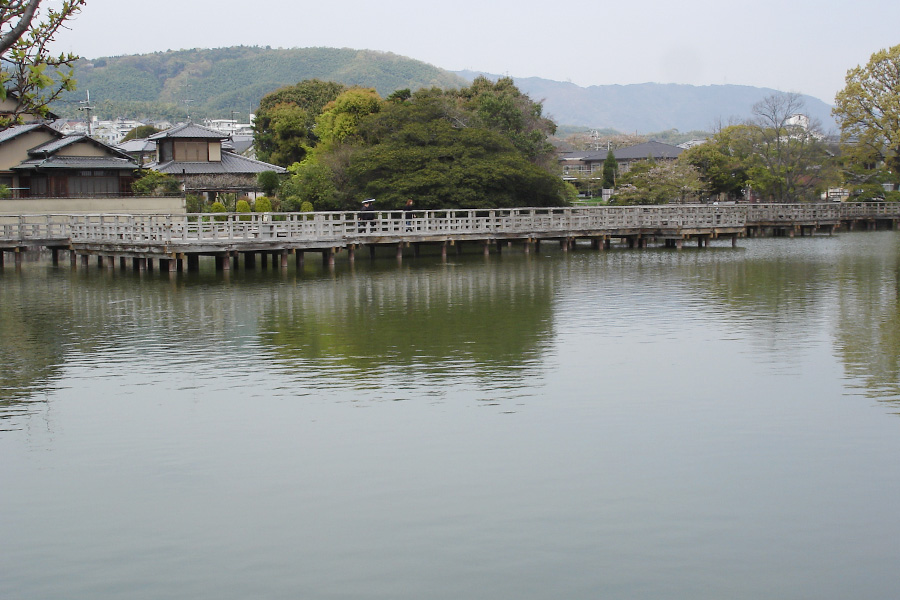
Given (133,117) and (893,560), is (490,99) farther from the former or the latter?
(133,117)

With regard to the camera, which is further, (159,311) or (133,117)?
(133,117)

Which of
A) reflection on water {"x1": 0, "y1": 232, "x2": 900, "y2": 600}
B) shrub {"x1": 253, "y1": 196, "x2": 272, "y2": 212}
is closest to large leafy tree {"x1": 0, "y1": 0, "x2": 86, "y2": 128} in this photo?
reflection on water {"x1": 0, "y1": 232, "x2": 900, "y2": 600}

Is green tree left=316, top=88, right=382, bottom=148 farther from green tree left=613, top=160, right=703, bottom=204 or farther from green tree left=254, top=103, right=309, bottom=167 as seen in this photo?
green tree left=613, top=160, right=703, bottom=204

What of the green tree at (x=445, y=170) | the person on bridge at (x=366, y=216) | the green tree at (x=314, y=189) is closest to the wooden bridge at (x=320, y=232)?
the person on bridge at (x=366, y=216)

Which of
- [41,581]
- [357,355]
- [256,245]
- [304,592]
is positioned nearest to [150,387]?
[357,355]

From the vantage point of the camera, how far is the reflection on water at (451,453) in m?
8.30

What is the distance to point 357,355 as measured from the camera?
58.5ft

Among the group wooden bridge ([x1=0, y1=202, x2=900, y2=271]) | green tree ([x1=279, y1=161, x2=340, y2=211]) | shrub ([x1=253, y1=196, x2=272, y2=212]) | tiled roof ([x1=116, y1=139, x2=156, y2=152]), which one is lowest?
wooden bridge ([x1=0, y1=202, x2=900, y2=271])

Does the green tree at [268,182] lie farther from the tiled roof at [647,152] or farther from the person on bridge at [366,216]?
the tiled roof at [647,152]

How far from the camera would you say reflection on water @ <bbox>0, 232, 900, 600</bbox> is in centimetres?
830

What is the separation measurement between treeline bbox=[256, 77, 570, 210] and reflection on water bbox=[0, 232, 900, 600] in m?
21.2

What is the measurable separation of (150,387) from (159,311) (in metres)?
9.07

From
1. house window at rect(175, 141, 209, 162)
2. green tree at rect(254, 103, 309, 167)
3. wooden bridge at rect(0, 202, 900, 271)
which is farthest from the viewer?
green tree at rect(254, 103, 309, 167)

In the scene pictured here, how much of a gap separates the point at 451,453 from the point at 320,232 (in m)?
24.9
